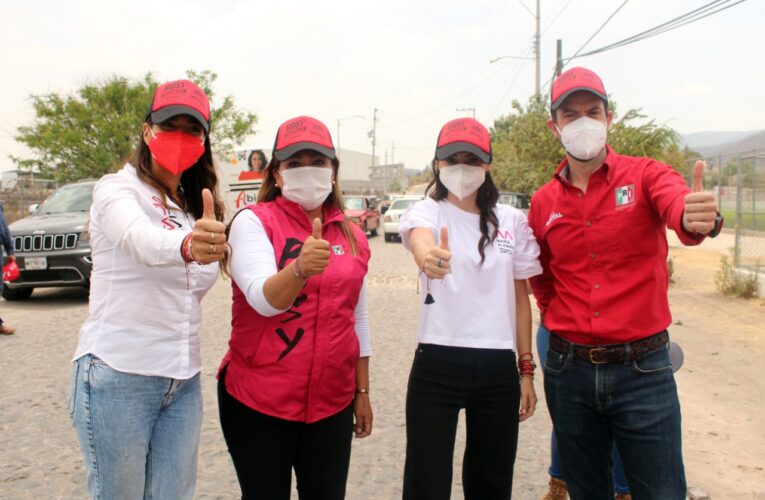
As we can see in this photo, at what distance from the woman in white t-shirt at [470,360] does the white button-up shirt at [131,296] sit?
0.98m

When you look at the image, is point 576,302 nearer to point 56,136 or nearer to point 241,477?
point 241,477

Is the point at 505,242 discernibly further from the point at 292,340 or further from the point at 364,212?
the point at 364,212

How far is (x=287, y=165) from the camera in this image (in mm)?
2449

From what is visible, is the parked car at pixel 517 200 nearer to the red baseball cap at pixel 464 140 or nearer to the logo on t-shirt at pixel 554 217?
the red baseball cap at pixel 464 140

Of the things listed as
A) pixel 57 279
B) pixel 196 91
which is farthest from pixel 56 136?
pixel 196 91

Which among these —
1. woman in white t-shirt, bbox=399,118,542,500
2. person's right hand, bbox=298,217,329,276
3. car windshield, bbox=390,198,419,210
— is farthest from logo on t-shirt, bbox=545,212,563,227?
car windshield, bbox=390,198,419,210

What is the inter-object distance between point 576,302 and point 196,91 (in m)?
1.70

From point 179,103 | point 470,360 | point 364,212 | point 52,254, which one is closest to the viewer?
point 179,103

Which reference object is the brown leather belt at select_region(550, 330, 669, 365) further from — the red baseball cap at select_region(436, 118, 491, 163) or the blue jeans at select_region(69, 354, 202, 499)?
the blue jeans at select_region(69, 354, 202, 499)

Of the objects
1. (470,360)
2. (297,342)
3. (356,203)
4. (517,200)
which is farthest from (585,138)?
(356,203)

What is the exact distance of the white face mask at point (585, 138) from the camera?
2471mm

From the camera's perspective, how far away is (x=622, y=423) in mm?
2332

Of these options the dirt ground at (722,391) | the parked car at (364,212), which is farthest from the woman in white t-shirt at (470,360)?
the parked car at (364,212)

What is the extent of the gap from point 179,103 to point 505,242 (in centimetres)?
144
